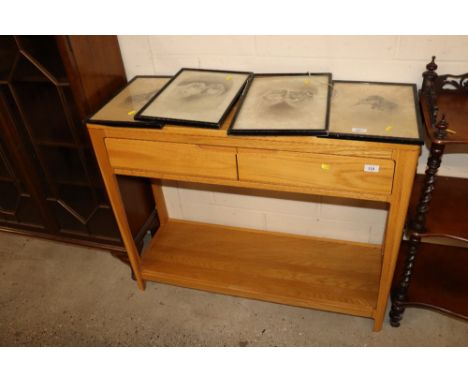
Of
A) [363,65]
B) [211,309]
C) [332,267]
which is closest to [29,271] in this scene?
[211,309]

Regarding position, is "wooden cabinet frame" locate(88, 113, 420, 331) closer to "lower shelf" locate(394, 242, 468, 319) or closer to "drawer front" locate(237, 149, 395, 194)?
"drawer front" locate(237, 149, 395, 194)

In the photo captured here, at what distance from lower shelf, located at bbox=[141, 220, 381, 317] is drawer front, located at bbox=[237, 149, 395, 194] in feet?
1.96

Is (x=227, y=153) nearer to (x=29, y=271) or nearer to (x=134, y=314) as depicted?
(x=134, y=314)

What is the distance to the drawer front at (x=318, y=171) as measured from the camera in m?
1.35

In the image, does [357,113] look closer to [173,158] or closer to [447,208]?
[447,208]

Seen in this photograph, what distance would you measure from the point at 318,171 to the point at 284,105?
26 centimetres

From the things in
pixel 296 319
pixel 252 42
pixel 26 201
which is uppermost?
pixel 252 42

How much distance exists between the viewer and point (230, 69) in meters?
1.78

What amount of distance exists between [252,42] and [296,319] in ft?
3.91

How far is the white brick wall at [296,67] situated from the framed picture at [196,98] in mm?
100

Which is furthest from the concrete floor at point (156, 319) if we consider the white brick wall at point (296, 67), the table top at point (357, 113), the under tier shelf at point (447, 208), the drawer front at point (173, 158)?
the table top at point (357, 113)

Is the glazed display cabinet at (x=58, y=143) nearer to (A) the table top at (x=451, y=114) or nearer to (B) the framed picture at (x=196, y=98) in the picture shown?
(B) the framed picture at (x=196, y=98)

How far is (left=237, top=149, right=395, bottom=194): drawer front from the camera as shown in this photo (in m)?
1.35
